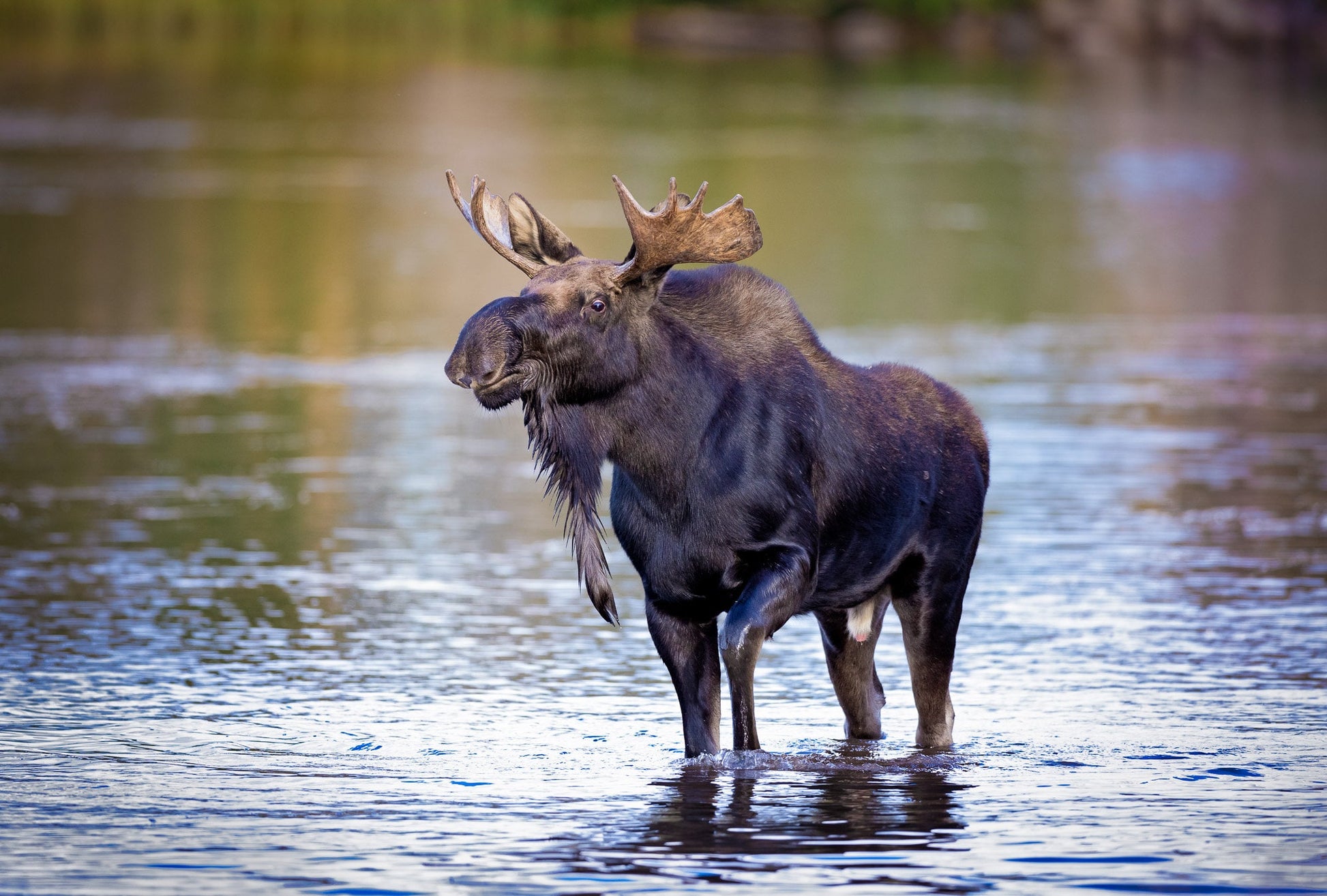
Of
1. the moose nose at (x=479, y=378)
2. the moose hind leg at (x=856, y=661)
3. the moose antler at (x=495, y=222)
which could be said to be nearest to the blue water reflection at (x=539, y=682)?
the moose hind leg at (x=856, y=661)

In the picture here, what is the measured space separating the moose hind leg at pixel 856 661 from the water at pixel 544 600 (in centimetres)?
14

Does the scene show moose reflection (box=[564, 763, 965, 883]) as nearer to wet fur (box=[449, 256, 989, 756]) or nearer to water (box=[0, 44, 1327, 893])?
water (box=[0, 44, 1327, 893])

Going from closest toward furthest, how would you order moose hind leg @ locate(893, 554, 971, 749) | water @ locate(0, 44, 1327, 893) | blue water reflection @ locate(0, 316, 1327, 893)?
blue water reflection @ locate(0, 316, 1327, 893)
water @ locate(0, 44, 1327, 893)
moose hind leg @ locate(893, 554, 971, 749)

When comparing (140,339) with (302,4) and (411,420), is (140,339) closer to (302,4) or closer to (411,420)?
(411,420)

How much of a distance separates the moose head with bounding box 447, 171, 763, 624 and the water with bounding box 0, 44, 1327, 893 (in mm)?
1021

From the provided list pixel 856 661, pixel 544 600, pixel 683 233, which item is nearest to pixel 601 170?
pixel 544 600

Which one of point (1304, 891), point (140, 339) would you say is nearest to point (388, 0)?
point (140, 339)

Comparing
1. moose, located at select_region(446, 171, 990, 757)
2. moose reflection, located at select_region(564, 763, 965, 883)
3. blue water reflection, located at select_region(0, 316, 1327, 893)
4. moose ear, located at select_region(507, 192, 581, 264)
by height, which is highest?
moose ear, located at select_region(507, 192, 581, 264)

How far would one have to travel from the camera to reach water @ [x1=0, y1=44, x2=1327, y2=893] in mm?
6723

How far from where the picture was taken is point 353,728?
8.11m

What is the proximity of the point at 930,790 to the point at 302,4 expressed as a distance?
83.9 meters

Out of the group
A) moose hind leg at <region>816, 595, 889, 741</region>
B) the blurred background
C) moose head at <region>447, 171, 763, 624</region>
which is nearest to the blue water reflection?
moose hind leg at <region>816, 595, 889, 741</region>

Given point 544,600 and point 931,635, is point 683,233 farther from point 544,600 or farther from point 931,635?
point 544,600

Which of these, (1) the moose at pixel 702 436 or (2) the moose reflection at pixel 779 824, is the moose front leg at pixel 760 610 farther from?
(2) the moose reflection at pixel 779 824
